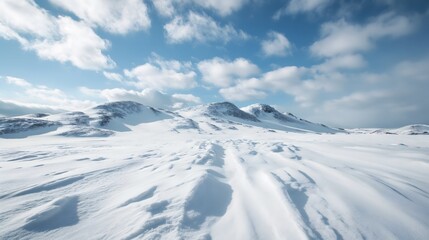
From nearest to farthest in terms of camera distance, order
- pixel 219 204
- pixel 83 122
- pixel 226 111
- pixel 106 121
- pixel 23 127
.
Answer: pixel 219 204 < pixel 23 127 < pixel 83 122 < pixel 106 121 < pixel 226 111

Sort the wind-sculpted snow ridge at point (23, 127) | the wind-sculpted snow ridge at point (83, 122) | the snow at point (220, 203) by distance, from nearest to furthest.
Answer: the snow at point (220, 203), the wind-sculpted snow ridge at point (23, 127), the wind-sculpted snow ridge at point (83, 122)

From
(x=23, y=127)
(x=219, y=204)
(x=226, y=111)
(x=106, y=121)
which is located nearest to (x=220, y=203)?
(x=219, y=204)

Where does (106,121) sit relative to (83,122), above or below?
above

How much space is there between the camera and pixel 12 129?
1388 inches

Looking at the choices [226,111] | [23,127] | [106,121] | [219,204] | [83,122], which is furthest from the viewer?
[226,111]

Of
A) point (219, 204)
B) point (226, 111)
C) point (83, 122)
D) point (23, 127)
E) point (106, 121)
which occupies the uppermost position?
point (226, 111)

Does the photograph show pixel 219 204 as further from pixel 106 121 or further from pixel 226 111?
pixel 226 111

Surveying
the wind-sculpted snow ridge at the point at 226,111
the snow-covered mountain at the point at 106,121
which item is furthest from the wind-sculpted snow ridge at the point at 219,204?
the wind-sculpted snow ridge at the point at 226,111

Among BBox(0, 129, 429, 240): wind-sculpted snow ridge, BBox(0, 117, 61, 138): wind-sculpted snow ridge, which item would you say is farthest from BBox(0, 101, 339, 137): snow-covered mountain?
BBox(0, 129, 429, 240): wind-sculpted snow ridge

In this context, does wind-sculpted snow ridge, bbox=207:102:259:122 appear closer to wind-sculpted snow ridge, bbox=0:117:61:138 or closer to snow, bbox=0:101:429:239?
wind-sculpted snow ridge, bbox=0:117:61:138

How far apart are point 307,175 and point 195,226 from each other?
3383mm

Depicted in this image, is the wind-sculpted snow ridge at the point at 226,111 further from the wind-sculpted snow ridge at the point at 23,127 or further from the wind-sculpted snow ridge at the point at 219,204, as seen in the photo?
the wind-sculpted snow ridge at the point at 219,204

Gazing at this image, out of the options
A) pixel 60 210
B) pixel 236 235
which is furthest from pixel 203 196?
pixel 60 210

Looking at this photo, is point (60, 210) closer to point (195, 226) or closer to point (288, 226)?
point (195, 226)
